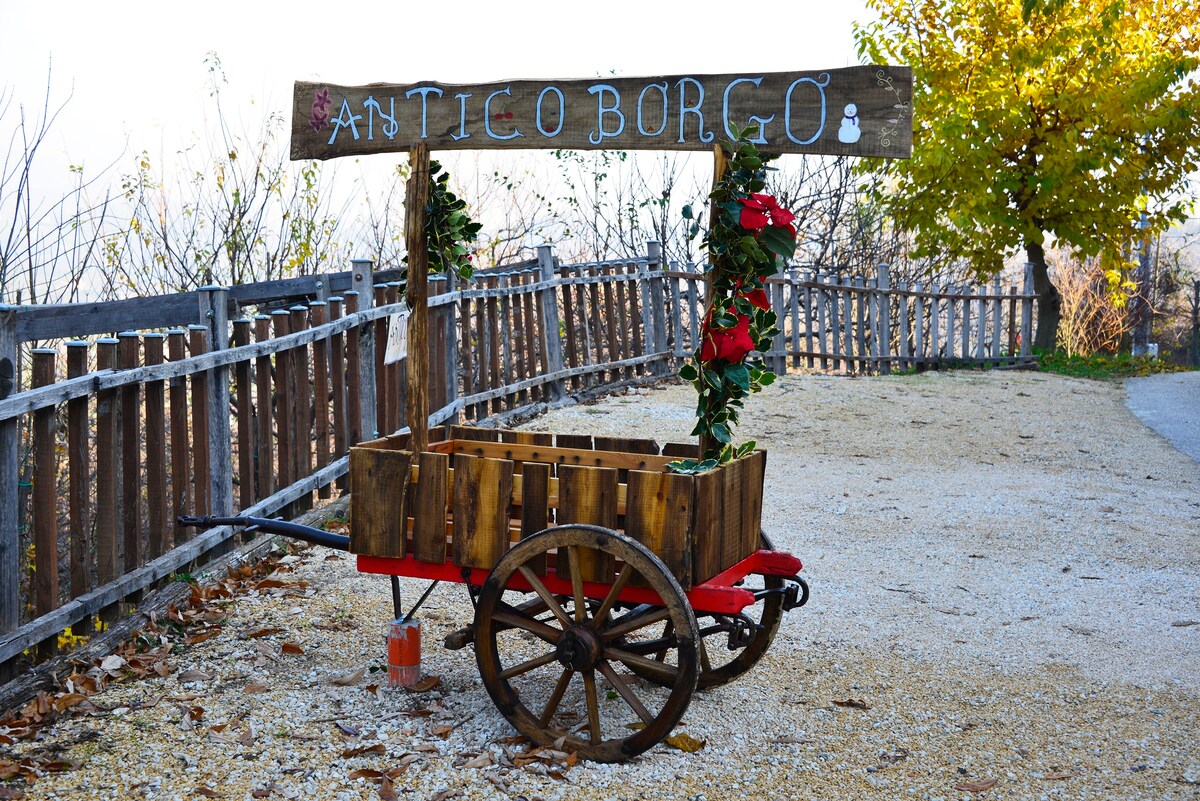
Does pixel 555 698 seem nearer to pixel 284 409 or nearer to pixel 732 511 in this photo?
pixel 732 511

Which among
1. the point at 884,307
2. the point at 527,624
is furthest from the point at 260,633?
the point at 884,307

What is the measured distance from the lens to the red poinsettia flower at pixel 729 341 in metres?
3.58

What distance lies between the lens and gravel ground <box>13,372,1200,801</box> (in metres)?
3.40

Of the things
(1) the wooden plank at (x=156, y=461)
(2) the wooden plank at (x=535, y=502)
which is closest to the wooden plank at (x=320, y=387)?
(1) the wooden plank at (x=156, y=461)

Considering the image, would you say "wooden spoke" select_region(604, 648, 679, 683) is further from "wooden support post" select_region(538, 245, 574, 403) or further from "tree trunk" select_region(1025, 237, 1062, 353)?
"tree trunk" select_region(1025, 237, 1062, 353)

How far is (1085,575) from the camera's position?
5.80m

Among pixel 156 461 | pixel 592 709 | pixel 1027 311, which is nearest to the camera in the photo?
pixel 592 709

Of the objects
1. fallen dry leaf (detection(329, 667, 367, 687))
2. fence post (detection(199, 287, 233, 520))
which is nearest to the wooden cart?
fallen dry leaf (detection(329, 667, 367, 687))

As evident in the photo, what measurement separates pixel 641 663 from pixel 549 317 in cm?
739

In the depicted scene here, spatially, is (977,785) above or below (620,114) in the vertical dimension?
below

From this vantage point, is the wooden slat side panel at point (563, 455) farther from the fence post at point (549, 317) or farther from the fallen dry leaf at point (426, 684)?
the fence post at point (549, 317)

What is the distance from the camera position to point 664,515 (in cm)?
343

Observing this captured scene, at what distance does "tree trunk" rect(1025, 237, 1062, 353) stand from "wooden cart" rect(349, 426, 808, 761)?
615 inches

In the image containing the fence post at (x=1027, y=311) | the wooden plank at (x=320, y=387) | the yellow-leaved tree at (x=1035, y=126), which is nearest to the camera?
the wooden plank at (x=320, y=387)
